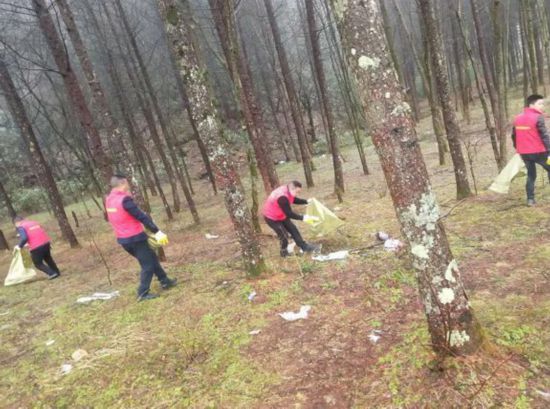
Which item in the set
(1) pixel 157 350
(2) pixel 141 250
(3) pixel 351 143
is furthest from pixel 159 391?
(3) pixel 351 143

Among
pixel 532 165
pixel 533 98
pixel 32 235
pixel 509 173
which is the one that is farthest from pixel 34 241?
pixel 533 98

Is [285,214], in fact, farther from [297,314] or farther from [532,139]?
[532,139]

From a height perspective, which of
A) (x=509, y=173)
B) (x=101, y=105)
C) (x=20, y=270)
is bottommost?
(x=509, y=173)

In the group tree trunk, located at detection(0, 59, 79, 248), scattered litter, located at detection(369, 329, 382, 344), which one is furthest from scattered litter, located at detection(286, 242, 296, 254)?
tree trunk, located at detection(0, 59, 79, 248)

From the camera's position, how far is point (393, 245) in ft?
20.4

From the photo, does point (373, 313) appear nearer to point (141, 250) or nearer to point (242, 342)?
point (242, 342)

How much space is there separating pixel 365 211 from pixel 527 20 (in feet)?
22.1

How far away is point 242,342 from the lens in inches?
168

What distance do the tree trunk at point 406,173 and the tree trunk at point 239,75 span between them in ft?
16.3

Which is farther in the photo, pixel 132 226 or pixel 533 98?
pixel 533 98

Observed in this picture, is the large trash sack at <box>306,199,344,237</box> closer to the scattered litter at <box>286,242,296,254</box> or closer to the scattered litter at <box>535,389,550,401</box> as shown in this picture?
the scattered litter at <box>286,242,296,254</box>

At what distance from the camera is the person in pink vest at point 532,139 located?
6.45m

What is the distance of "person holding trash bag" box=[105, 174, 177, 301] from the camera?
564 cm

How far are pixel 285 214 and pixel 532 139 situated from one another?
14.2ft
